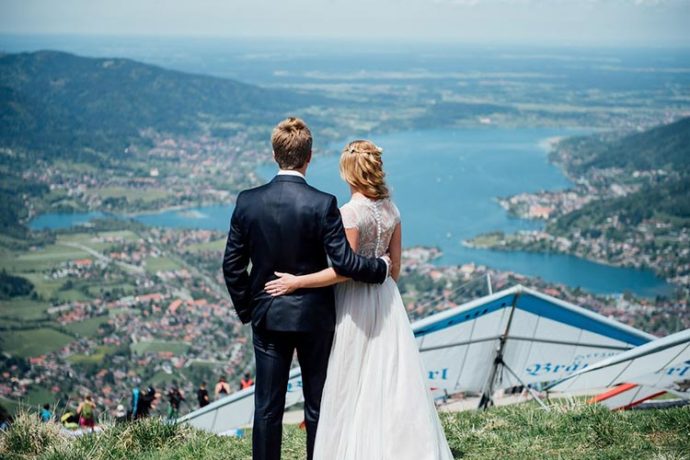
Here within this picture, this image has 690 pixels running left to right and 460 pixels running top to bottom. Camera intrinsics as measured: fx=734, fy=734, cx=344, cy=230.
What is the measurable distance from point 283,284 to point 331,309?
25cm

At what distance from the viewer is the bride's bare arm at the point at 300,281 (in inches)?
109

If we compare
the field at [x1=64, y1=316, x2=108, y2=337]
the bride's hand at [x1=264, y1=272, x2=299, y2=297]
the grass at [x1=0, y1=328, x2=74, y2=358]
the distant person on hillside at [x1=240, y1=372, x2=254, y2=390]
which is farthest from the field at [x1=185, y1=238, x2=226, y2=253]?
the bride's hand at [x1=264, y1=272, x2=299, y2=297]

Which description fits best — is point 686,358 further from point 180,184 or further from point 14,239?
point 180,184

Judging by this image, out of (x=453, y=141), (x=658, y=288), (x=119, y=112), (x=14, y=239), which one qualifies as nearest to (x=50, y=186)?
(x=14, y=239)

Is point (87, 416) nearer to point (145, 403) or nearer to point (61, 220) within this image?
point (145, 403)

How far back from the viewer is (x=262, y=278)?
2.84 m

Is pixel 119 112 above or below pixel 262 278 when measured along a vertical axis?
below

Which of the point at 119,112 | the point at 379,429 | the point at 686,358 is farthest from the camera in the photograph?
the point at 119,112

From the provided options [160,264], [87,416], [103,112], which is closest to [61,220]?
[160,264]

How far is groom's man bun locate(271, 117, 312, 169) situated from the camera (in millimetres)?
2748

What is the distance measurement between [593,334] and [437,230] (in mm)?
46162

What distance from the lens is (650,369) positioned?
475 centimetres

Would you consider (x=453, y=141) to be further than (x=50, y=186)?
Yes

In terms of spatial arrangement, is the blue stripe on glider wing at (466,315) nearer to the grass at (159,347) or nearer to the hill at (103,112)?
the grass at (159,347)
